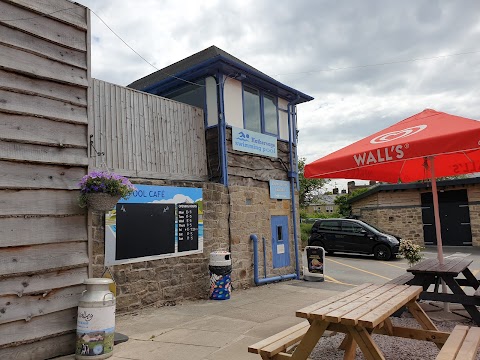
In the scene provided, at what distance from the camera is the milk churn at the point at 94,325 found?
3.84m

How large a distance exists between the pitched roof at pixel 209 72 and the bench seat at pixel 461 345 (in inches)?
257

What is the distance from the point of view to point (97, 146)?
6.29 metres

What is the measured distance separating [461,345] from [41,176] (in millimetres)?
4425

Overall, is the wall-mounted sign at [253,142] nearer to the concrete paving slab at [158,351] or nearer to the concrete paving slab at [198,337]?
the concrete paving slab at [198,337]

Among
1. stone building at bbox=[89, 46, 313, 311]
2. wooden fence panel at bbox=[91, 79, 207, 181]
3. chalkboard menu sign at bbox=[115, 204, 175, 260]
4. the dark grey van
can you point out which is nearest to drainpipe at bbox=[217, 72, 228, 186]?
stone building at bbox=[89, 46, 313, 311]

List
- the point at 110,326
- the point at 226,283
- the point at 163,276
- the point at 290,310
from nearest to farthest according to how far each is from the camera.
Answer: the point at 110,326 < the point at 290,310 < the point at 163,276 < the point at 226,283

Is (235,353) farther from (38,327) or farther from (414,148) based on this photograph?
(414,148)

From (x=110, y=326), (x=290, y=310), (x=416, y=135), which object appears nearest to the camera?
(x=110, y=326)

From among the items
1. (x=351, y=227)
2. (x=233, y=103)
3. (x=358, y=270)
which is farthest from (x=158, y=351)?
(x=351, y=227)

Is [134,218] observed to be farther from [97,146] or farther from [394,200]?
[394,200]

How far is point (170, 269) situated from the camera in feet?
22.1

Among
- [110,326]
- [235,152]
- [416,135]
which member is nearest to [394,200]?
[235,152]

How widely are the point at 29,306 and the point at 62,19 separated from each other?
11.0 ft

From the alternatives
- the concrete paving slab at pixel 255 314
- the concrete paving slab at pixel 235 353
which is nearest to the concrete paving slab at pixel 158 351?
the concrete paving slab at pixel 235 353
